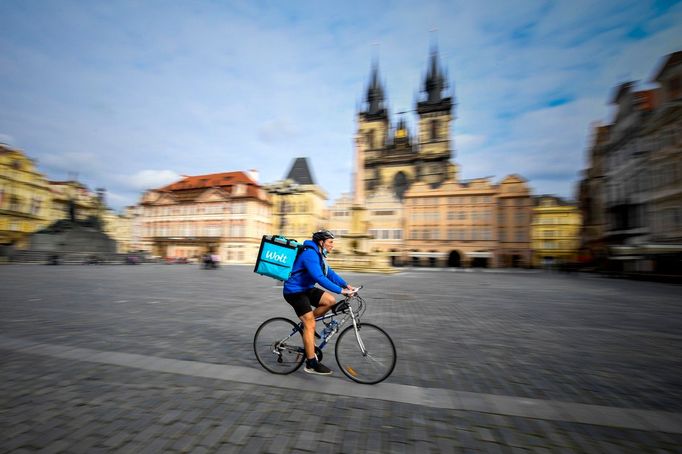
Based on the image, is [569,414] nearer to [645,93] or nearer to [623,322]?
[623,322]

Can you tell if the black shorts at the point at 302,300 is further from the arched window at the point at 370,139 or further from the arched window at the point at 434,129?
the arched window at the point at 370,139

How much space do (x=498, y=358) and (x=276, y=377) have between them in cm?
304

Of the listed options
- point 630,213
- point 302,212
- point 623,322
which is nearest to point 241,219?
point 302,212

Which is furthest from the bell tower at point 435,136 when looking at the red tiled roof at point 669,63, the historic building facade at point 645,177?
the red tiled roof at point 669,63

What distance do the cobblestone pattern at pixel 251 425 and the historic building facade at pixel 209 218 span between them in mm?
51099

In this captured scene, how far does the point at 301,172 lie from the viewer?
65.2 m

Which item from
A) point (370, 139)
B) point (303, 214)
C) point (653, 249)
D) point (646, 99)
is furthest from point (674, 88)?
point (370, 139)

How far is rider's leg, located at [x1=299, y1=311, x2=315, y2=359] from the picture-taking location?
371cm

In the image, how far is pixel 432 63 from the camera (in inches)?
3083

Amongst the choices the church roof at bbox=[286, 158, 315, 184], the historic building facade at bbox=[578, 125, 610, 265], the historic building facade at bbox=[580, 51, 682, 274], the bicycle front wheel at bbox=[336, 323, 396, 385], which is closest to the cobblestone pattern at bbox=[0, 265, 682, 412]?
the bicycle front wheel at bbox=[336, 323, 396, 385]

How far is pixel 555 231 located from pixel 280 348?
70674 mm

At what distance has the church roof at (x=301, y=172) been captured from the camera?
2525 inches

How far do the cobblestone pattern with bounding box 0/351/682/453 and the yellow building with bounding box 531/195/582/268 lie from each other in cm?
6621

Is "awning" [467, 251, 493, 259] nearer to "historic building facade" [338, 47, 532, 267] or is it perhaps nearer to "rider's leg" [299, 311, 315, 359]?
"historic building facade" [338, 47, 532, 267]
